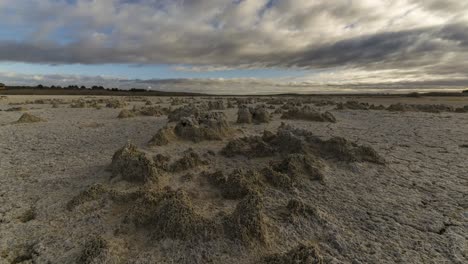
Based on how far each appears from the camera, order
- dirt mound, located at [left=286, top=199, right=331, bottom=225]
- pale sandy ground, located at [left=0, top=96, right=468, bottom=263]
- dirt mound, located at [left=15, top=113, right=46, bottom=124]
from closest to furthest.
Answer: pale sandy ground, located at [left=0, top=96, right=468, bottom=263] → dirt mound, located at [left=286, top=199, right=331, bottom=225] → dirt mound, located at [left=15, top=113, right=46, bottom=124]

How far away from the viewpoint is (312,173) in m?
5.39

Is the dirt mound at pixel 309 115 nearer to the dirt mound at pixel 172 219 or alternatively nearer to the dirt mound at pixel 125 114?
the dirt mound at pixel 125 114

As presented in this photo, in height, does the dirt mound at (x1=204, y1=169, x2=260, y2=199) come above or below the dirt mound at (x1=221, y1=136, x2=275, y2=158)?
below

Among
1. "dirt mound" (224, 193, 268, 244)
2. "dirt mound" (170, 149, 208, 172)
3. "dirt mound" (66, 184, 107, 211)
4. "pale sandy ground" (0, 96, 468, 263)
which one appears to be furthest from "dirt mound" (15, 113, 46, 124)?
"dirt mound" (224, 193, 268, 244)

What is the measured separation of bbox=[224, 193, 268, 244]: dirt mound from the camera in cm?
334

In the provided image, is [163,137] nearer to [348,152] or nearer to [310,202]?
[348,152]

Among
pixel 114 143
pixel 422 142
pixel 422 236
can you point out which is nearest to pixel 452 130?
pixel 422 142

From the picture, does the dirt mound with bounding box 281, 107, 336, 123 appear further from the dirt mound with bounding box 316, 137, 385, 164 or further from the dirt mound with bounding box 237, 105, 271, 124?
the dirt mound with bounding box 316, 137, 385, 164

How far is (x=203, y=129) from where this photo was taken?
8602 millimetres

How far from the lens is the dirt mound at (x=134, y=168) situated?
5.05 metres

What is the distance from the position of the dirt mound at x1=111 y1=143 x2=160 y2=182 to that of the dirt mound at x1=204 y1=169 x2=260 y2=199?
38.8 inches

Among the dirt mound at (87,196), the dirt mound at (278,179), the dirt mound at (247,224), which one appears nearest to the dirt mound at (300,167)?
the dirt mound at (278,179)

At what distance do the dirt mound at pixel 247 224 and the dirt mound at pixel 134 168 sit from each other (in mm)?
1948

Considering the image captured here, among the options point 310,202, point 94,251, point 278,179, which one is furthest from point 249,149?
point 94,251
